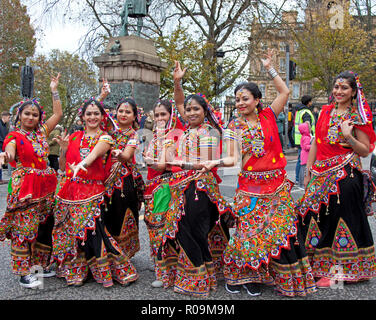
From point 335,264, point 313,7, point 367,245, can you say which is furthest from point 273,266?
point 313,7

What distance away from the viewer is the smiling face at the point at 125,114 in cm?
432

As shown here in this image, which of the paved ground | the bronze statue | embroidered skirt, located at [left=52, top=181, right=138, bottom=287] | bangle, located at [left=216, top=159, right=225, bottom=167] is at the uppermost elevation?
the bronze statue

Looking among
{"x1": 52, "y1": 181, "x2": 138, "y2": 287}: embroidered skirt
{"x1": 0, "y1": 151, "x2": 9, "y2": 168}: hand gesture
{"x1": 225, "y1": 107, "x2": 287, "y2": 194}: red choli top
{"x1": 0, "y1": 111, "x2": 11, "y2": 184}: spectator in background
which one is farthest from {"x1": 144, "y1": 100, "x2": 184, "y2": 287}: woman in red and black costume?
{"x1": 0, "y1": 111, "x2": 11, "y2": 184}: spectator in background

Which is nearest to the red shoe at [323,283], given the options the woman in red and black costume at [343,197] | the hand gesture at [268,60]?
the woman in red and black costume at [343,197]

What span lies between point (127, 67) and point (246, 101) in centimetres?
733

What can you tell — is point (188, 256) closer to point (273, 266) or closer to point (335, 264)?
point (273, 266)

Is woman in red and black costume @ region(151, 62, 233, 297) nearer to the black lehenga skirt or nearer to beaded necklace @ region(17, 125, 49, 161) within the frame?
the black lehenga skirt

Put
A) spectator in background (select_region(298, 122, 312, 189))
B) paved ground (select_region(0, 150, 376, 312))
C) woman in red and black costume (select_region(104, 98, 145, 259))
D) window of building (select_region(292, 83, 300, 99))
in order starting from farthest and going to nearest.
A: window of building (select_region(292, 83, 300, 99))
spectator in background (select_region(298, 122, 312, 189))
woman in red and black costume (select_region(104, 98, 145, 259))
paved ground (select_region(0, 150, 376, 312))

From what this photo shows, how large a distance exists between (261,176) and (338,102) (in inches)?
42.7

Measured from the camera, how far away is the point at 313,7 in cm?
2338

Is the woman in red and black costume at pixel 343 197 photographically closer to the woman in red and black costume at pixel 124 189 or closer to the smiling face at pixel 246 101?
the smiling face at pixel 246 101

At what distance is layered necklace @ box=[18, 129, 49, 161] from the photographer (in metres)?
4.05

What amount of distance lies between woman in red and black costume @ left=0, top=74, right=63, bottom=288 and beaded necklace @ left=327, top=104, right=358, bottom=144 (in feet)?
9.26

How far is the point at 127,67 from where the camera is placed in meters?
10.5
